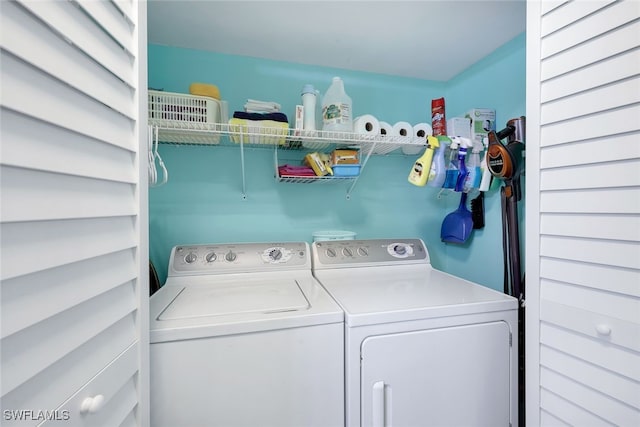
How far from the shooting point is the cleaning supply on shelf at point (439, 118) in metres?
1.77

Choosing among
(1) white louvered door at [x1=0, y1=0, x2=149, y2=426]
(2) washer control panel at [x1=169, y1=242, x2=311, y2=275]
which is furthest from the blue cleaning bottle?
(1) white louvered door at [x1=0, y1=0, x2=149, y2=426]

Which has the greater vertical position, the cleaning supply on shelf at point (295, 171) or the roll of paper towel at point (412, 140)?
the roll of paper towel at point (412, 140)

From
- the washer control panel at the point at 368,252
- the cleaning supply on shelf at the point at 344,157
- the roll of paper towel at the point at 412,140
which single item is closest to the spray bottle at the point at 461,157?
the roll of paper towel at the point at 412,140

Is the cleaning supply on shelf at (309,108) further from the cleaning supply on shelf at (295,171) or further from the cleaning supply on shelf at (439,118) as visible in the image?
the cleaning supply on shelf at (439,118)

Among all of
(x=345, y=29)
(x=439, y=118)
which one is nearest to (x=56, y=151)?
(x=345, y=29)

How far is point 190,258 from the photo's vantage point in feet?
4.98

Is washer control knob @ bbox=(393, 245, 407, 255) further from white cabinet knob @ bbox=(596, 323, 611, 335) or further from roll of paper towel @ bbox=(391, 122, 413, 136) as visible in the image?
white cabinet knob @ bbox=(596, 323, 611, 335)

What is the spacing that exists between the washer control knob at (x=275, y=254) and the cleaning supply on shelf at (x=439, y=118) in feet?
4.37

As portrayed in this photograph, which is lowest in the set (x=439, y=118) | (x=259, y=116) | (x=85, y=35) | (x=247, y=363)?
(x=247, y=363)

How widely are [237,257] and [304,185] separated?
27.5 inches

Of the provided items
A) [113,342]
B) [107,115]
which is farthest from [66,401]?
[107,115]

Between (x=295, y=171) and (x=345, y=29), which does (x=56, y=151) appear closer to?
(x=295, y=171)

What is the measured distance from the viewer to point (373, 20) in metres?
1.48

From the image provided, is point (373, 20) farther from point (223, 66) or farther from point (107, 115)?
point (107, 115)
